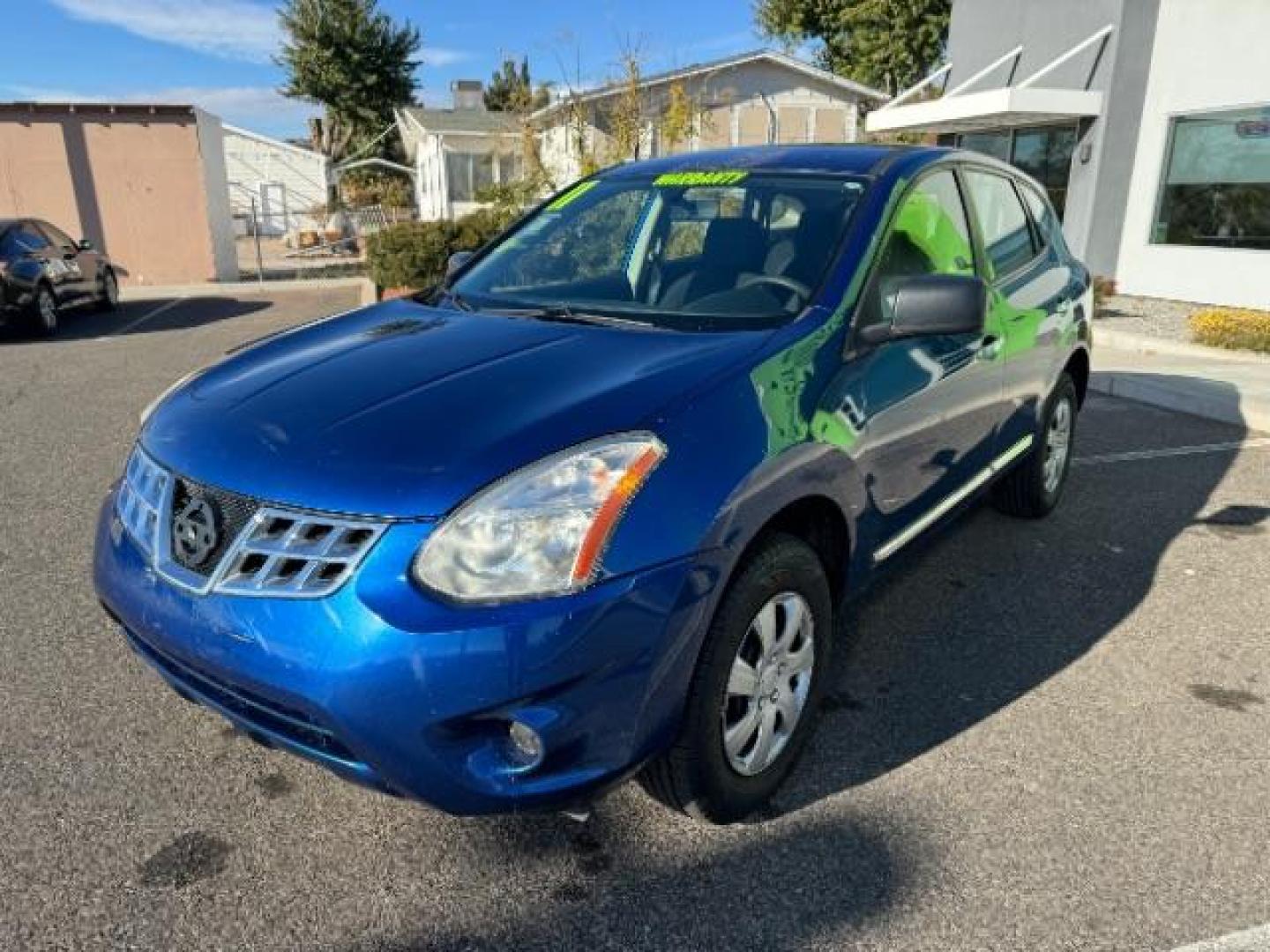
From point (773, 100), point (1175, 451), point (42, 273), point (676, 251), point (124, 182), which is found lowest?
point (1175, 451)

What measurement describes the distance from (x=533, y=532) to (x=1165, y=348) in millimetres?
9604

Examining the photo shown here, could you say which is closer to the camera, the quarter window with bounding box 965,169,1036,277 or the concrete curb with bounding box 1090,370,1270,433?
the quarter window with bounding box 965,169,1036,277

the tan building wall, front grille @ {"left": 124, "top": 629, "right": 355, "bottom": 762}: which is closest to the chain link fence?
the tan building wall

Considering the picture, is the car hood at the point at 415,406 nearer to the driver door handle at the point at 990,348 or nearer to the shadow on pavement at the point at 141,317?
the driver door handle at the point at 990,348

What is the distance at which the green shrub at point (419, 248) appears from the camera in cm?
1232

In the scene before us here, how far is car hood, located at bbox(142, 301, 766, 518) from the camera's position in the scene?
1.98 metres

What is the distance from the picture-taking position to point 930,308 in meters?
2.69

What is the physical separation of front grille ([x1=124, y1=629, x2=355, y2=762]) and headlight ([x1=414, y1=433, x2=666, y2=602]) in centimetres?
43

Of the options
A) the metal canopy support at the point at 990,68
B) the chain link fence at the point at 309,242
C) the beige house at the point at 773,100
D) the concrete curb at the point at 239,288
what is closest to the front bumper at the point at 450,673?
the concrete curb at the point at 239,288

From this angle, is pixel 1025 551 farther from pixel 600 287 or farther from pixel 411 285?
pixel 411 285

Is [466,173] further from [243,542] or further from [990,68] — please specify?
[243,542]

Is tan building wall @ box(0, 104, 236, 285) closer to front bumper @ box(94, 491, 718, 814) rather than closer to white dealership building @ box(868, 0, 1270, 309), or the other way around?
white dealership building @ box(868, 0, 1270, 309)

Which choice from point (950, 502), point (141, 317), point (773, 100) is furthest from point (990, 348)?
point (773, 100)

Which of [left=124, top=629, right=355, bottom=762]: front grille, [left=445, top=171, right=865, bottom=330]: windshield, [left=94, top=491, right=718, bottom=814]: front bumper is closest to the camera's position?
[left=94, top=491, right=718, bottom=814]: front bumper
